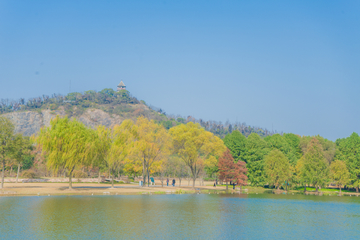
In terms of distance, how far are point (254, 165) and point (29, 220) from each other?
61.2m

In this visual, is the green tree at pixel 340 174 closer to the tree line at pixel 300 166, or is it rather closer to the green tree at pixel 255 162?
the tree line at pixel 300 166

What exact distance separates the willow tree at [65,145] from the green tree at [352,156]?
6529cm

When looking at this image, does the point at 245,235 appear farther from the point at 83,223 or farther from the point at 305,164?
the point at 305,164

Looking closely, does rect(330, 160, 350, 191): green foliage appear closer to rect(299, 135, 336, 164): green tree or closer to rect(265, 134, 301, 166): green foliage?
rect(265, 134, 301, 166): green foliage

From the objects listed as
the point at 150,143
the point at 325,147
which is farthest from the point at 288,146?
the point at 150,143

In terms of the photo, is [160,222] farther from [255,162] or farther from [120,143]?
[255,162]

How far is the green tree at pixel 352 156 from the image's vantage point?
77812 millimetres

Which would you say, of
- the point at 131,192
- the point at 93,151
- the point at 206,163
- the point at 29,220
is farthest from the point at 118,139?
the point at 29,220

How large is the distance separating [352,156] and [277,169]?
2250 centimetres

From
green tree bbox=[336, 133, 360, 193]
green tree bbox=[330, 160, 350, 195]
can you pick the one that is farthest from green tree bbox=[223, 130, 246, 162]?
green tree bbox=[336, 133, 360, 193]

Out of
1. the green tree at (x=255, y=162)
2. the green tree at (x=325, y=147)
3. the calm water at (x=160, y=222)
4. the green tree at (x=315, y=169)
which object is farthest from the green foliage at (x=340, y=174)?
the calm water at (x=160, y=222)

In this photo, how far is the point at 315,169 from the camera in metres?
76.9

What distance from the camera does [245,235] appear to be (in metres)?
25.2

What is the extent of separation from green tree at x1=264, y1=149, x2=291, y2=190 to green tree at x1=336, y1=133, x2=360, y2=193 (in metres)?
16.9
